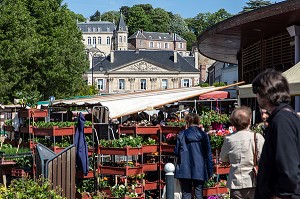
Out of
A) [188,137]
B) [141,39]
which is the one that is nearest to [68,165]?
[188,137]

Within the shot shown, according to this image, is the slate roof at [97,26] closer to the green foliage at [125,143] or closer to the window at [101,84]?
the window at [101,84]

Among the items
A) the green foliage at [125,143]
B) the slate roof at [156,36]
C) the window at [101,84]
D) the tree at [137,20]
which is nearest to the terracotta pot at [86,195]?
the green foliage at [125,143]

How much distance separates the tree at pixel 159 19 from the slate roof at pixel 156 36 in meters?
8.04

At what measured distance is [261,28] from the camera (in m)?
16.1

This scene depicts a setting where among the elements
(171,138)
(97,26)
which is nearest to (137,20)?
(97,26)

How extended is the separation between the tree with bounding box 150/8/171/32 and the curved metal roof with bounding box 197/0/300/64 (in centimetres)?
15354

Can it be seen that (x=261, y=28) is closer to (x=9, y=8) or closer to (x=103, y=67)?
(x=9, y=8)

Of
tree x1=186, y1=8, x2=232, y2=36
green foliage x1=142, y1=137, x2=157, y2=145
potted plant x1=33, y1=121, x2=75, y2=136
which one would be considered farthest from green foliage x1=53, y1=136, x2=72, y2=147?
tree x1=186, y1=8, x2=232, y2=36

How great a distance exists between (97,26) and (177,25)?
1008 inches

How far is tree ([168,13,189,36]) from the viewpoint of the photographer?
18238 cm

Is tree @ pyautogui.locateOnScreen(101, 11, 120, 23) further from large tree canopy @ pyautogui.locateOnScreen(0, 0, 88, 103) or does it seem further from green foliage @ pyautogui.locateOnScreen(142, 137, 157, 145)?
green foliage @ pyautogui.locateOnScreen(142, 137, 157, 145)

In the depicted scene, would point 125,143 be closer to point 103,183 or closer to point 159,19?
point 103,183

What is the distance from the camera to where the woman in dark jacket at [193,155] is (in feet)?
29.3

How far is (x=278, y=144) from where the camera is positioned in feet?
13.2
